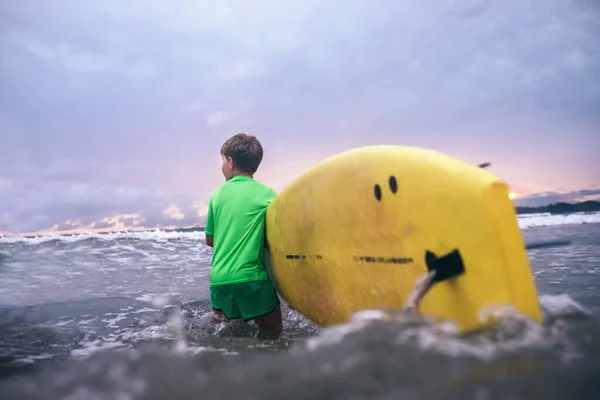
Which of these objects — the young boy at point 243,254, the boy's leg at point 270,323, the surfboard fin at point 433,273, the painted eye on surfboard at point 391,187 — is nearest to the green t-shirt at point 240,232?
the young boy at point 243,254

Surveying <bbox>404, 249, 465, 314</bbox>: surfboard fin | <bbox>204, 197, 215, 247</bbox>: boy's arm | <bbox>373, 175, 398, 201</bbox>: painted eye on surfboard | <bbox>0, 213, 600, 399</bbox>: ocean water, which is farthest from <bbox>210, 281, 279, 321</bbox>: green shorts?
<bbox>404, 249, 465, 314</bbox>: surfboard fin

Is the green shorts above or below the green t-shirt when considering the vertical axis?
below

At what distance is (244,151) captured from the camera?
3078 millimetres

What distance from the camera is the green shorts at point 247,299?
283 cm

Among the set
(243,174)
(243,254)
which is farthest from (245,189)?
(243,254)

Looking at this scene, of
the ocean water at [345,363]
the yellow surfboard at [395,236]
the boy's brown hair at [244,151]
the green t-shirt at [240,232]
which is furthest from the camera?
the boy's brown hair at [244,151]

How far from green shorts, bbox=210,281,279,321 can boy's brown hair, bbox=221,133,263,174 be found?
807 mm

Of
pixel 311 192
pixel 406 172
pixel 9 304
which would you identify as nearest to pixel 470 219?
pixel 406 172

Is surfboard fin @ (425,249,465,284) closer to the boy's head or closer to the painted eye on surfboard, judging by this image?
the painted eye on surfboard

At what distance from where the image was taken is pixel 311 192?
239cm

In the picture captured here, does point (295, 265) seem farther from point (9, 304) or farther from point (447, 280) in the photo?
point (9, 304)

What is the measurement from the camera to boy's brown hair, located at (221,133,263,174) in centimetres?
308

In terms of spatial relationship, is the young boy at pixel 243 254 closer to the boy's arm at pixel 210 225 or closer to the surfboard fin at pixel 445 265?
the boy's arm at pixel 210 225

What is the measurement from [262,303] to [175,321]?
1.33 meters
